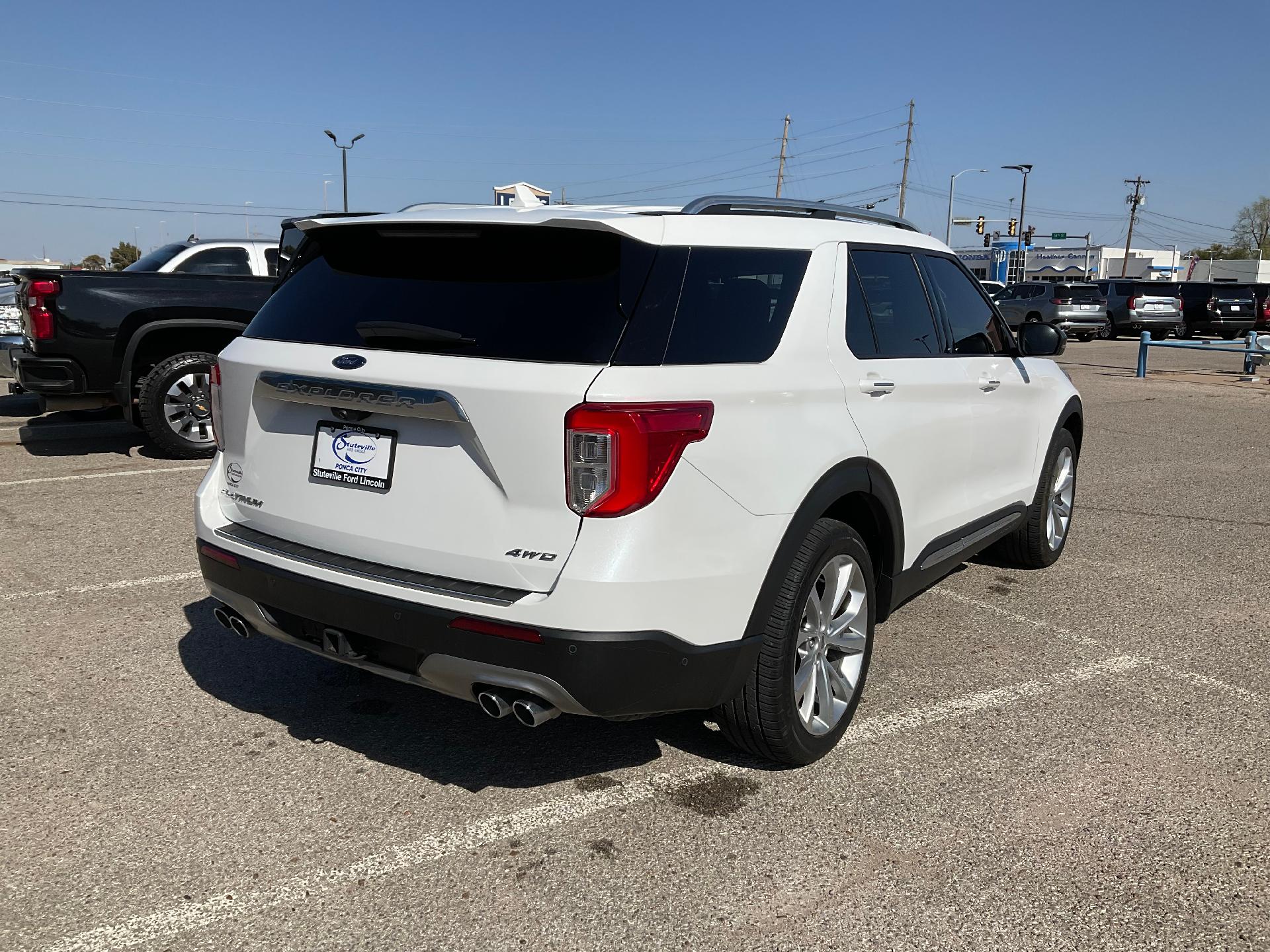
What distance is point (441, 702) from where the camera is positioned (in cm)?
398

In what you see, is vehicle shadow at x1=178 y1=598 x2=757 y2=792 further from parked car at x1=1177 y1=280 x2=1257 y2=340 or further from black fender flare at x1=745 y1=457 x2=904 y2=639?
parked car at x1=1177 y1=280 x2=1257 y2=340

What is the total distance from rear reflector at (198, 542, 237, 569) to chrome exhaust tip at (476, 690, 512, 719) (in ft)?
3.18

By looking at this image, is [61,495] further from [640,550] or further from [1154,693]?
[1154,693]

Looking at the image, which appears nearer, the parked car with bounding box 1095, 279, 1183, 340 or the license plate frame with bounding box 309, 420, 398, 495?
the license plate frame with bounding box 309, 420, 398, 495

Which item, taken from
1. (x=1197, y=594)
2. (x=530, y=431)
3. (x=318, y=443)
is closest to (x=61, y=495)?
(x=318, y=443)

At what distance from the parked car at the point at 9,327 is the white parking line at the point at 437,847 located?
7439 mm

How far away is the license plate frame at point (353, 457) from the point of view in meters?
2.98

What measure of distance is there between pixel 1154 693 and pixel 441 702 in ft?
9.13

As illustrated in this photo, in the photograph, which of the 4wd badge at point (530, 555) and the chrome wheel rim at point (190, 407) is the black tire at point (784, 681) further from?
the chrome wheel rim at point (190, 407)

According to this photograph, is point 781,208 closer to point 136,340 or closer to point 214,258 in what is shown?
point 136,340

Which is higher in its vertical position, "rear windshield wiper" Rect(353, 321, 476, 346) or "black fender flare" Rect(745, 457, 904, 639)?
"rear windshield wiper" Rect(353, 321, 476, 346)

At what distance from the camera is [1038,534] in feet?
18.6

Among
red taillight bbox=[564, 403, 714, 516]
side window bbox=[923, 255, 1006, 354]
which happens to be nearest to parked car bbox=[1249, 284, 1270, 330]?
side window bbox=[923, 255, 1006, 354]

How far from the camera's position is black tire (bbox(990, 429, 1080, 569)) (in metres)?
5.54
